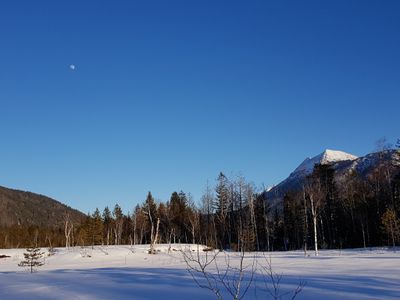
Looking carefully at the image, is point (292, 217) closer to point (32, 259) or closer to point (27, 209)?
point (32, 259)

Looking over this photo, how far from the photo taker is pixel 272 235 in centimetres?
6944

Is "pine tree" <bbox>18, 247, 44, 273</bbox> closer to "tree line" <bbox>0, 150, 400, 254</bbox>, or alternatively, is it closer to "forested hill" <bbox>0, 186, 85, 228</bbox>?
"tree line" <bbox>0, 150, 400, 254</bbox>

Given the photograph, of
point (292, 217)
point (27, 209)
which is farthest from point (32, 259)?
point (27, 209)

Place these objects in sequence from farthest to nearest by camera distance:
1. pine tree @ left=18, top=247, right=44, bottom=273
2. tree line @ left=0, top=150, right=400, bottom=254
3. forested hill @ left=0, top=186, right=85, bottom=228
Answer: forested hill @ left=0, top=186, right=85, bottom=228, tree line @ left=0, top=150, right=400, bottom=254, pine tree @ left=18, top=247, right=44, bottom=273

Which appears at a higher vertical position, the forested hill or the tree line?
the forested hill

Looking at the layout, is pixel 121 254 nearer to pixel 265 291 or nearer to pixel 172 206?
pixel 172 206

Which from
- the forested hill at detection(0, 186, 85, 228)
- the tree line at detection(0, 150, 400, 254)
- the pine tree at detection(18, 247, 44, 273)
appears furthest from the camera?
the forested hill at detection(0, 186, 85, 228)

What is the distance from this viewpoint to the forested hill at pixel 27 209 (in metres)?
171

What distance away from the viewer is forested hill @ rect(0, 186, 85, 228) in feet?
561

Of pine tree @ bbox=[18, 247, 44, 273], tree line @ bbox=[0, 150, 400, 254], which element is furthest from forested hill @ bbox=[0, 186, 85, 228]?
pine tree @ bbox=[18, 247, 44, 273]

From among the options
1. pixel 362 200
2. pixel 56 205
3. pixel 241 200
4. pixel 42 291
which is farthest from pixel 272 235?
pixel 56 205

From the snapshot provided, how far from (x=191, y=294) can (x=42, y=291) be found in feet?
14.6

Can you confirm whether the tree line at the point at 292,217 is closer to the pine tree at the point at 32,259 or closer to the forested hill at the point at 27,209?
the pine tree at the point at 32,259

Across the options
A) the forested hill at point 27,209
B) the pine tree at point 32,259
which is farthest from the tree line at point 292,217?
the forested hill at point 27,209
